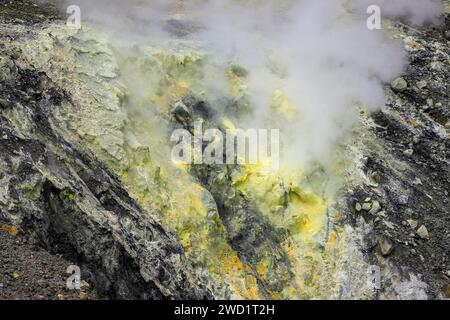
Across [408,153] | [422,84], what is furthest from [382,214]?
[422,84]

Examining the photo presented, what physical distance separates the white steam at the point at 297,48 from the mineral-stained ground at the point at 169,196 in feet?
1.75

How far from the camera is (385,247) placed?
373 inches

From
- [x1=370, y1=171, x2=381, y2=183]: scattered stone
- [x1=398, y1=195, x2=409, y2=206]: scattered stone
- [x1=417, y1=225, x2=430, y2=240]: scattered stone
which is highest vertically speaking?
[x1=370, y1=171, x2=381, y2=183]: scattered stone

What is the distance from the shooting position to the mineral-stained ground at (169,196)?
7812 mm

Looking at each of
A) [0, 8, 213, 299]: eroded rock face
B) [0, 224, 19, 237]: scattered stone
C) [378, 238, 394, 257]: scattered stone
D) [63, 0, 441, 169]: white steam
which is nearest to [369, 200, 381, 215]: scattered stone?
[378, 238, 394, 257]: scattered stone

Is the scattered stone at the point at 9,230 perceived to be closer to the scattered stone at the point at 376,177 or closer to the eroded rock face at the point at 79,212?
the eroded rock face at the point at 79,212

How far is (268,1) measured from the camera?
13977 millimetres

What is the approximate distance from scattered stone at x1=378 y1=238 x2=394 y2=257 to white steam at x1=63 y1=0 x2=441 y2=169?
2.05 meters

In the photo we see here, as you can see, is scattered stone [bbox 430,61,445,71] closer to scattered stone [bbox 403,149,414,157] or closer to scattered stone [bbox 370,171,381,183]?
scattered stone [bbox 403,149,414,157]

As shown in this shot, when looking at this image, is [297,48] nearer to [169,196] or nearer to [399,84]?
[399,84]

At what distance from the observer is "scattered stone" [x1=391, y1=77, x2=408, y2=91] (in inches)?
475

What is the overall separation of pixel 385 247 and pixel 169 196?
4.06m

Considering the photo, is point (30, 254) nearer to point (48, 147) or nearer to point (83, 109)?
Result: point (48, 147)

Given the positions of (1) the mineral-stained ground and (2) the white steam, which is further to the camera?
(2) the white steam
